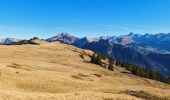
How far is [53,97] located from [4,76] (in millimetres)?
19545

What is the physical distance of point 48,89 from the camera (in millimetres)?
51531

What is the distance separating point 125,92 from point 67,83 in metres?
13.5

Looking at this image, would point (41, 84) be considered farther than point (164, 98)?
Yes

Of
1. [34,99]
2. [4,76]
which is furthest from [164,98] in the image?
[4,76]

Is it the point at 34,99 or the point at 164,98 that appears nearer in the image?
the point at 34,99

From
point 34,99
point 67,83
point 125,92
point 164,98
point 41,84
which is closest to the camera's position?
point 34,99

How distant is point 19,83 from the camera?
5212 cm

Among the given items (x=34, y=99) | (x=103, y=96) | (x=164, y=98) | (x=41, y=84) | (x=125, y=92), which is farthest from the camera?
(x=41, y=84)

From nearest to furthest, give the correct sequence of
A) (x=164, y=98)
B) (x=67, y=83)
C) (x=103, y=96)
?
(x=103, y=96) < (x=164, y=98) < (x=67, y=83)

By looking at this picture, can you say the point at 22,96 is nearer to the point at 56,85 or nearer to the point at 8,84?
the point at 8,84

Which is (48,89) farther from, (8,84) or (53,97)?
(53,97)

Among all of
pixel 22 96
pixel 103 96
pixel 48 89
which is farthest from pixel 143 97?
pixel 22 96

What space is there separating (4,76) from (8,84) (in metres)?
6.54

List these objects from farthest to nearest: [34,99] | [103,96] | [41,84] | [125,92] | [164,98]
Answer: [41,84], [125,92], [164,98], [103,96], [34,99]
